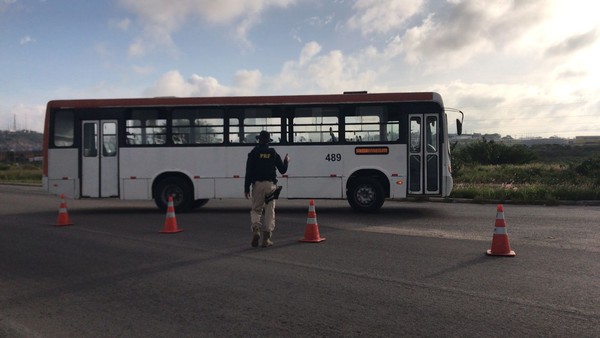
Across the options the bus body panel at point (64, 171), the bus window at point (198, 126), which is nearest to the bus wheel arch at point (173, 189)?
the bus window at point (198, 126)

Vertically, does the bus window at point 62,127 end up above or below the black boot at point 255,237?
above

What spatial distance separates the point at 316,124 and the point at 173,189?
4466 mm

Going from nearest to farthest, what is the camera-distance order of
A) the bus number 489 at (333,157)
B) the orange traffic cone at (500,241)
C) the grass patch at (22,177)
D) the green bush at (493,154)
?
the orange traffic cone at (500,241)
the bus number 489 at (333,157)
the grass patch at (22,177)
the green bush at (493,154)

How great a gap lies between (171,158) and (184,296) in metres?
9.56

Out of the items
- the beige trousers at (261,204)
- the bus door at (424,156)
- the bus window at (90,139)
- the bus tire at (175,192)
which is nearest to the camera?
the beige trousers at (261,204)

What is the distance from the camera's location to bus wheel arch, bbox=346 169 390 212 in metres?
14.5

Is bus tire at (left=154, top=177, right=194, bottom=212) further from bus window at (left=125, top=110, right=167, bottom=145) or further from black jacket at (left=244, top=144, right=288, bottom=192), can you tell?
black jacket at (left=244, top=144, right=288, bottom=192)

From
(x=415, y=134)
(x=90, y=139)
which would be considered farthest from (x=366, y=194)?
(x=90, y=139)

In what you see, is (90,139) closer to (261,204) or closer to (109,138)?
(109,138)

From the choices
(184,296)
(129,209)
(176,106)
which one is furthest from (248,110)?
(184,296)

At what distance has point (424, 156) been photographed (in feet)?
47.3

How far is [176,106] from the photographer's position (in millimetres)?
15219

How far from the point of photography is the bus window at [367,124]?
14.6 metres

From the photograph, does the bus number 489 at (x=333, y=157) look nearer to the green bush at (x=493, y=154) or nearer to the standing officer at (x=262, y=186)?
the standing officer at (x=262, y=186)
